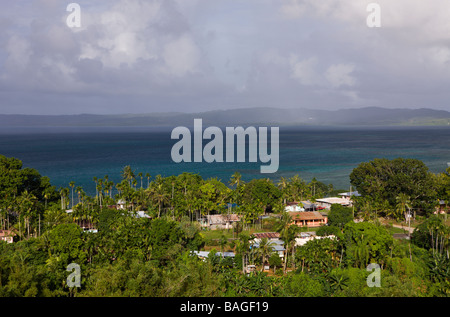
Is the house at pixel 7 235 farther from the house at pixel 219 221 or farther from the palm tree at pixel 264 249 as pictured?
the palm tree at pixel 264 249

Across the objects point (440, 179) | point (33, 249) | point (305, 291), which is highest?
point (440, 179)

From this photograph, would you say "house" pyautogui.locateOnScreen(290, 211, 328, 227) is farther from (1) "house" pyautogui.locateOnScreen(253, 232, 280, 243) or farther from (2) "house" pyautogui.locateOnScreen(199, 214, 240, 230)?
(1) "house" pyautogui.locateOnScreen(253, 232, 280, 243)

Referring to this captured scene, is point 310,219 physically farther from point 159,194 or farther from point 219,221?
point 159,194

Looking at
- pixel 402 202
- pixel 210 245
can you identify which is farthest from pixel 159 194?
pixel 402 202

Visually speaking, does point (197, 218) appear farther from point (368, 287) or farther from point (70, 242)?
point (368, 287)

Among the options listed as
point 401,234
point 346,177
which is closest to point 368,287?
point 401,234

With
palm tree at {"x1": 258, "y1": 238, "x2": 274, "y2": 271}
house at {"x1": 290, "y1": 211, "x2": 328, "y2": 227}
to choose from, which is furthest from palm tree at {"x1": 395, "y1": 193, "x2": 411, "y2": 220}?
palm tree at {"x1": 258, "y1": 238, "x2": 274, "y2": 271}
